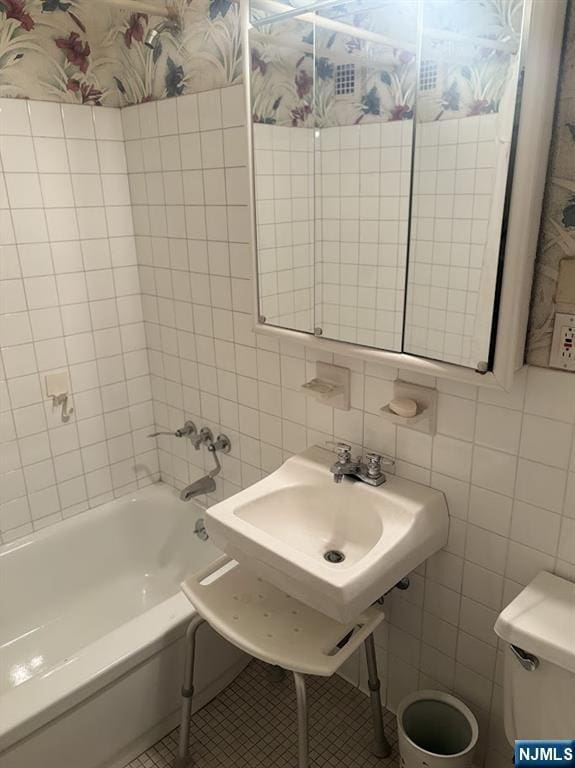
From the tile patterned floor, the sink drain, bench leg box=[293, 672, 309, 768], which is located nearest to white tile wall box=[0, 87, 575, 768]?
the tile patterned floor

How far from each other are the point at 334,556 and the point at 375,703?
0.47m

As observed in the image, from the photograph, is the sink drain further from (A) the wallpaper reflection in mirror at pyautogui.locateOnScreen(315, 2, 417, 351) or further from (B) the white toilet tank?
(A) the wallpaper reflection in mirror at pyautogui.locateOnScreen(315, 2, 417, 351)

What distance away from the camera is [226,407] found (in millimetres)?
1955

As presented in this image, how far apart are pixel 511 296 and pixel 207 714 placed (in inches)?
61.0

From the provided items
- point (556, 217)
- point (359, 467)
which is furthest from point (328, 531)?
point (556, 217)

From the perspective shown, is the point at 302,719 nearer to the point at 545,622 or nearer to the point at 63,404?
the point at 545,622

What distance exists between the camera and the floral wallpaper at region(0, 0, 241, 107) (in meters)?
1.59

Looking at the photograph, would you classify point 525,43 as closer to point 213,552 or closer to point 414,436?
point 414,436

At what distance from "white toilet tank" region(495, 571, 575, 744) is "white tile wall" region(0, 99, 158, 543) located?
160cm

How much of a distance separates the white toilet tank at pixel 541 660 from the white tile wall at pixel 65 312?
160 centimetres

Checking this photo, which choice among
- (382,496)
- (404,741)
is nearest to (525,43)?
(382,496)

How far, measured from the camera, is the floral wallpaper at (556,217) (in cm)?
98
